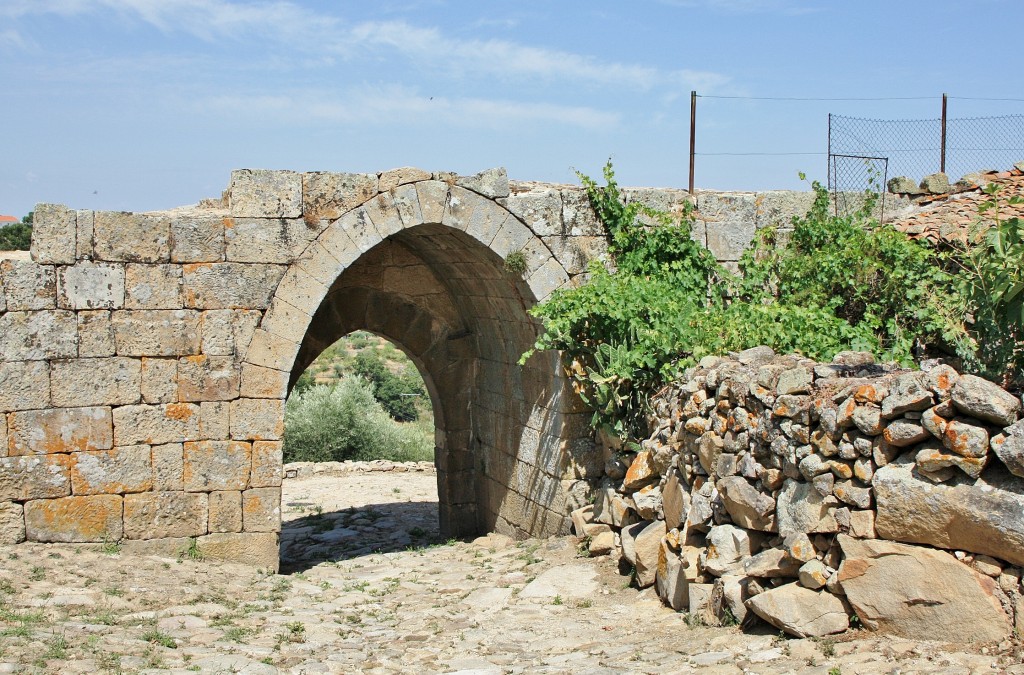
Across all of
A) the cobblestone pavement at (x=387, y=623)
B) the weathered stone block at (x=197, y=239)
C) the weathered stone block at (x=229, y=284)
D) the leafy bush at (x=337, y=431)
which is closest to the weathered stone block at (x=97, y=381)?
the weathered stone block at (x=229, y=284)

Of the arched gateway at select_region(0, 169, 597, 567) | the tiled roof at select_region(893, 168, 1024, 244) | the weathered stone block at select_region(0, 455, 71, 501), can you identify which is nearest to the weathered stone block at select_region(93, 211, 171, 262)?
the arched gateway at select_region(0, 169, 597, 567)

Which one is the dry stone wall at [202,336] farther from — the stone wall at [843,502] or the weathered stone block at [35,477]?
the stone wall at [843,502]

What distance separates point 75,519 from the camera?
7113 mm

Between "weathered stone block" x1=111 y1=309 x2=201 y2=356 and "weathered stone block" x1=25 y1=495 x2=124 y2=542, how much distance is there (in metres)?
1.09

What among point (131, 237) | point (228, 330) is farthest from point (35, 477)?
point (131, 237)

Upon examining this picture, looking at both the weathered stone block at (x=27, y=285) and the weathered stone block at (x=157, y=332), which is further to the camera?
the weathered stone block at (x=157, y=332)

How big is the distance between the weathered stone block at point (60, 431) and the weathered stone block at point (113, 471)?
0.08 meters

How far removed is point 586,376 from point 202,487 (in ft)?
9.93

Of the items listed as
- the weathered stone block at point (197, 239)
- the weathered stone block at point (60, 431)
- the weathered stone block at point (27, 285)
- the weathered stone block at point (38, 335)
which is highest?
the weathered stone block at point (197, 239)

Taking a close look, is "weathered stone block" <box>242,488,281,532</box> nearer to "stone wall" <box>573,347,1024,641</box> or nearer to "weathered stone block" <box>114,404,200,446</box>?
"weathered stone block" <box>114,404,200,446</box>

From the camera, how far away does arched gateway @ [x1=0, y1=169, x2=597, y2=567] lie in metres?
7.02

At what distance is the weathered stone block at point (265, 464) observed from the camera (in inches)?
292

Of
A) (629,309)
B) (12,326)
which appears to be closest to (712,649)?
(629,309)

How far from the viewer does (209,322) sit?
729cm
